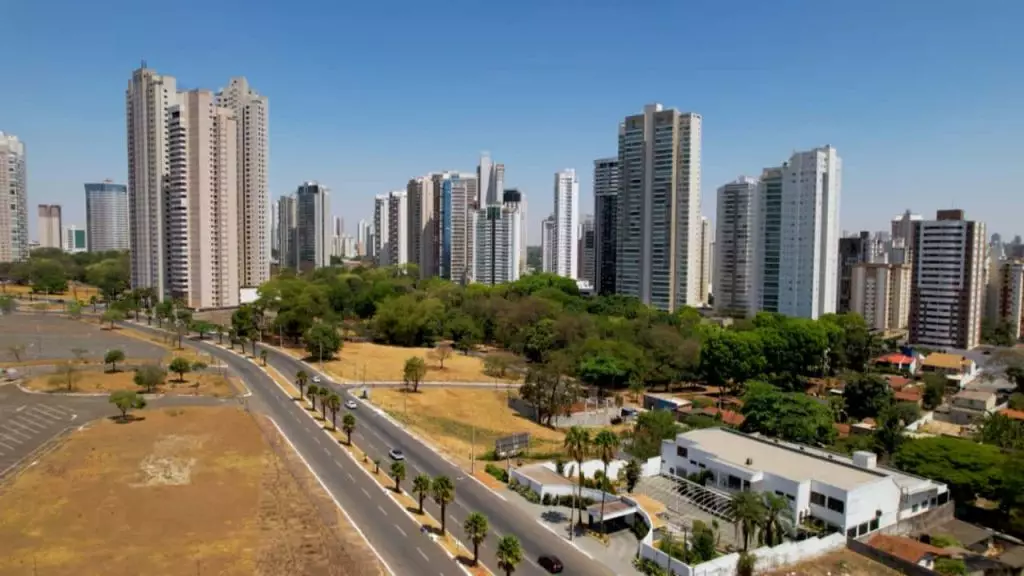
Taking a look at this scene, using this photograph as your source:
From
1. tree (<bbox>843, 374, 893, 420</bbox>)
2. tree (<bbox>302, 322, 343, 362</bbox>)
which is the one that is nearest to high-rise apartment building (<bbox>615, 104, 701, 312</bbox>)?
tree (<bbox>843, 374, 893, 420</bbox>)

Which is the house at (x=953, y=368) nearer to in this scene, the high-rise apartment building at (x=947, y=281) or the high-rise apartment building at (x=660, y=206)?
the high-rise apartment building at (x=947, y=281)

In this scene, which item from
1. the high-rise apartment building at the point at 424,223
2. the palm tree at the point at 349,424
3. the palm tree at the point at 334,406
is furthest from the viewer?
the high-rise apartment building at the point at 424,223

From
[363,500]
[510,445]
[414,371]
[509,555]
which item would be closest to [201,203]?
[414,371]

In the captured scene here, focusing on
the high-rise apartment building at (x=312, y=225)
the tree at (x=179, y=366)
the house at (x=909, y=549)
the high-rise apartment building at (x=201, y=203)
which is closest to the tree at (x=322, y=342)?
the tree at (x=179, y=366)

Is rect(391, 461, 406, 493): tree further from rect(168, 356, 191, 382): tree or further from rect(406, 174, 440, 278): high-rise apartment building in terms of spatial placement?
rect(406, 174, 440, 278): high-rise apartment building

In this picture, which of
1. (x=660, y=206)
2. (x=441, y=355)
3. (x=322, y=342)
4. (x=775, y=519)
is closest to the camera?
(x=775, y=519)

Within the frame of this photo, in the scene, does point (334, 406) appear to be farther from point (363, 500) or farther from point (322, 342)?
point (322, 342)
